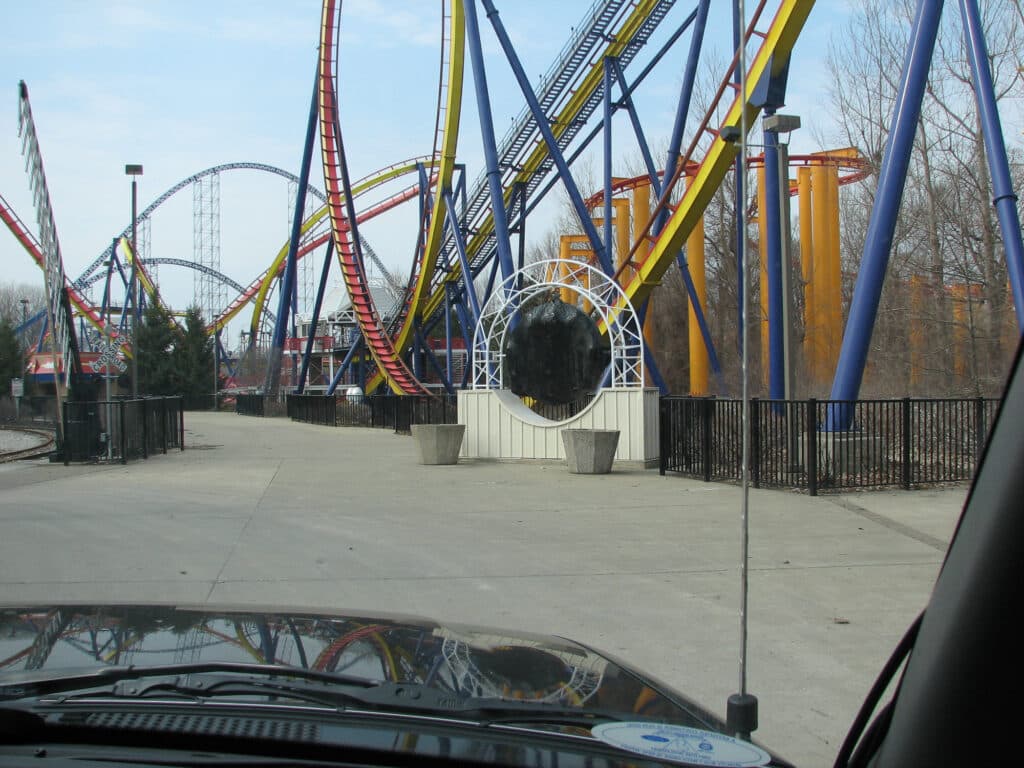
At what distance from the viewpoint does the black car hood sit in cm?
219

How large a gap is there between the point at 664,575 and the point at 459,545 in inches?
84.1

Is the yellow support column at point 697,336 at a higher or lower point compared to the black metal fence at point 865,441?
higher

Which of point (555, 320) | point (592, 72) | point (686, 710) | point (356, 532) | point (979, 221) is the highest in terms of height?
point (592, 72)

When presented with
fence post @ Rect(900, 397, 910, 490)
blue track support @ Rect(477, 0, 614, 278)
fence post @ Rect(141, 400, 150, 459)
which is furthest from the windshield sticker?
blue track support @ Rect(477, 0, 614, 278)

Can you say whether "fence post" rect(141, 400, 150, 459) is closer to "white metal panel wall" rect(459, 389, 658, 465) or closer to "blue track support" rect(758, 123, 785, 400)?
"white metal panel wall" rect(459, 389, 658, 465)

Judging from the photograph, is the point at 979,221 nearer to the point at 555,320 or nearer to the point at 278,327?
the point at 555,320

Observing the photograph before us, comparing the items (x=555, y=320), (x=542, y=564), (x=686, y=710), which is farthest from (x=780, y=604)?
(x=555, y=320)

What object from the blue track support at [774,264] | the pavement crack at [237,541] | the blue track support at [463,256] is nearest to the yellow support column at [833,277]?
the blue track support at [463,256]

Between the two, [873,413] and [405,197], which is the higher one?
[405,197]

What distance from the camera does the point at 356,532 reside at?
31.7 feet

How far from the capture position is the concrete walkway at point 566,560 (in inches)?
215

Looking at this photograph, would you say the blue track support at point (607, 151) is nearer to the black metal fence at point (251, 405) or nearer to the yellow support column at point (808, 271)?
the yellow support column at point (808, 271)

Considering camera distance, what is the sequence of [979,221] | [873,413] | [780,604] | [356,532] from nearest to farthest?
[780,604] < [356,532] < [873,413] < [979,221]

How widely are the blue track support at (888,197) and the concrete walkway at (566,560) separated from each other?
6.87ft
